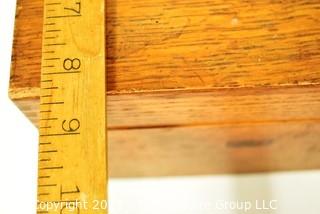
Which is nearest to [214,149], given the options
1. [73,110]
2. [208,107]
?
[208,107]

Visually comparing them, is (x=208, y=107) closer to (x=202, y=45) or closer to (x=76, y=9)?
(x=202, y=45)

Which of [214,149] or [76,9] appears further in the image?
[214,149]

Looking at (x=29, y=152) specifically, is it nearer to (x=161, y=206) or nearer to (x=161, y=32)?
(x=161, y=206)

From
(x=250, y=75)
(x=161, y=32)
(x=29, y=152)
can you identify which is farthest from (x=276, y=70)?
(x=29, y=152)

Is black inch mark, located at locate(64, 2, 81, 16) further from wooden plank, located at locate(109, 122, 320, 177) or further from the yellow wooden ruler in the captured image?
wooden plank, located at locate(109, 122, 320, 177)

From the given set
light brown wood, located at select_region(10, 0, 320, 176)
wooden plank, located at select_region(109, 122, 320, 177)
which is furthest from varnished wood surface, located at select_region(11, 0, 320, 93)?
wooden plank, located at select_region(109, 122, 320, 177)

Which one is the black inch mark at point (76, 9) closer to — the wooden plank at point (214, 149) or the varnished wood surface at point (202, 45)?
the varnished wood surface at point (202, 45)

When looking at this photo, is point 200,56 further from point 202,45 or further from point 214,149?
point 214,149

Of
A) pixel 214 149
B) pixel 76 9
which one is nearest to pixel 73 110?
pixel 76 9

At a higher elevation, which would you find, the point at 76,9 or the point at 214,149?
the point at 76,9
